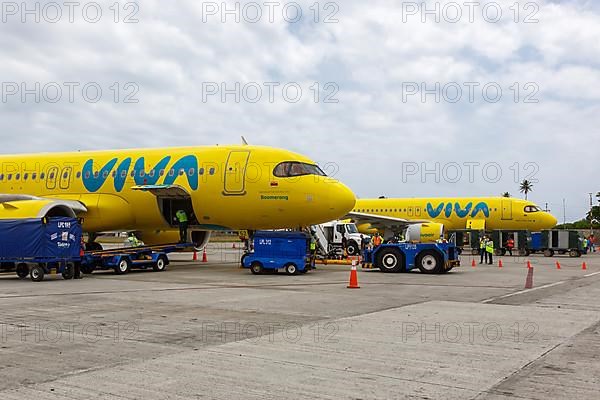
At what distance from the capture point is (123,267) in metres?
19.9

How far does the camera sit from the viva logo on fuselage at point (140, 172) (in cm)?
2100

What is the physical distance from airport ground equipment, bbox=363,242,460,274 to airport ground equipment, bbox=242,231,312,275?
3.42 metres

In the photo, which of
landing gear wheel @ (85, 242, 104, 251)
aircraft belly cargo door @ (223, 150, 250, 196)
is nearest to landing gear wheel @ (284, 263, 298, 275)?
aircraft belly cargo door @ (223, 150, 250, 196)

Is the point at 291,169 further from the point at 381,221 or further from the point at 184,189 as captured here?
the point at 381,221

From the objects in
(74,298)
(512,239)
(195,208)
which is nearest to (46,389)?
(74,298)

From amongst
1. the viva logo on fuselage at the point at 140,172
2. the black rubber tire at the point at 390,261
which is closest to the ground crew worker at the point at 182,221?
the viva logo on fuselage at the point at 140,172

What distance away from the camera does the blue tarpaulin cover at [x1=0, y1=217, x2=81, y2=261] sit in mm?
16938

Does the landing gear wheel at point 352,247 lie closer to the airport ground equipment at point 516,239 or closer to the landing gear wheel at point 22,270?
the airport ground equipment at point 516,239

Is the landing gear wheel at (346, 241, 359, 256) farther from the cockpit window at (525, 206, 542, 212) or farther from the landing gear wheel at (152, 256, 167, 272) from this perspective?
the landing gear wheel at (152, 256, 167, 272)

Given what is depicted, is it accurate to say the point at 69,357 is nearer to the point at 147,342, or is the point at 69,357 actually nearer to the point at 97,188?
the point at 147,342

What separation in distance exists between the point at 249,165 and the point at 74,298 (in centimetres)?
905

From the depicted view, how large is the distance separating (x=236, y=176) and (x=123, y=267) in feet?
15.5

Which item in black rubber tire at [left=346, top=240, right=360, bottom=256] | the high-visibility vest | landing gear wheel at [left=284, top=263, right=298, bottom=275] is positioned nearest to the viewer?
landing gear wheel at [left=284, top=263, right=298, bottom=275]

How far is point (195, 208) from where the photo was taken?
21000mm
